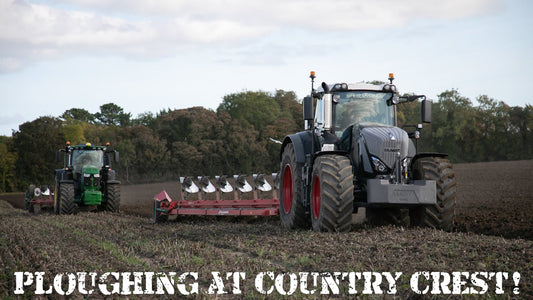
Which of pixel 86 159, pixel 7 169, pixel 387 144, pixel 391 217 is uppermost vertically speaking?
pixel 387 144

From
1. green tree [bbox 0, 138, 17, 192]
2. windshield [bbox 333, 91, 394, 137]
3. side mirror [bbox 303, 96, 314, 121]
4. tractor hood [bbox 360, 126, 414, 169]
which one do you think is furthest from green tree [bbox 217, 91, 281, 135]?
tractor hood [bbox 360, 126, 414, 169]

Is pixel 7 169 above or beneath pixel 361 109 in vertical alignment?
beneath

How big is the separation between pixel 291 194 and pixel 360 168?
7.09ft

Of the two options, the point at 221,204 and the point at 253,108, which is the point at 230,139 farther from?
the point at 221,204

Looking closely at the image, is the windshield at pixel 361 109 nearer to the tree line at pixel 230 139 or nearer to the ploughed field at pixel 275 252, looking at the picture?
the ploughed field at pixel 275 252

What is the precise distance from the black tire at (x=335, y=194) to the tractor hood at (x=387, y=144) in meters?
0.56

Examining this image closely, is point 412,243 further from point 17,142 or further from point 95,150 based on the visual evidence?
point 17,142

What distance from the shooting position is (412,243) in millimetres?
8266

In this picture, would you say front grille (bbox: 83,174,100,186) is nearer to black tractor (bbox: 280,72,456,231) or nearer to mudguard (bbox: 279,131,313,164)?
black tractor (bbox: 280,72,456,231)

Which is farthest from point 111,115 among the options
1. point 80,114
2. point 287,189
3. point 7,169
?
point 287,189

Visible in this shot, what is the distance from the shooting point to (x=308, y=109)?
34.5 feet

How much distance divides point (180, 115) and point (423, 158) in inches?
1994

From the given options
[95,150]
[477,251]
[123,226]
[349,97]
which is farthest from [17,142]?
[477,251]

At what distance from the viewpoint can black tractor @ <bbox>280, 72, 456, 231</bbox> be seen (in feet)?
31.5
